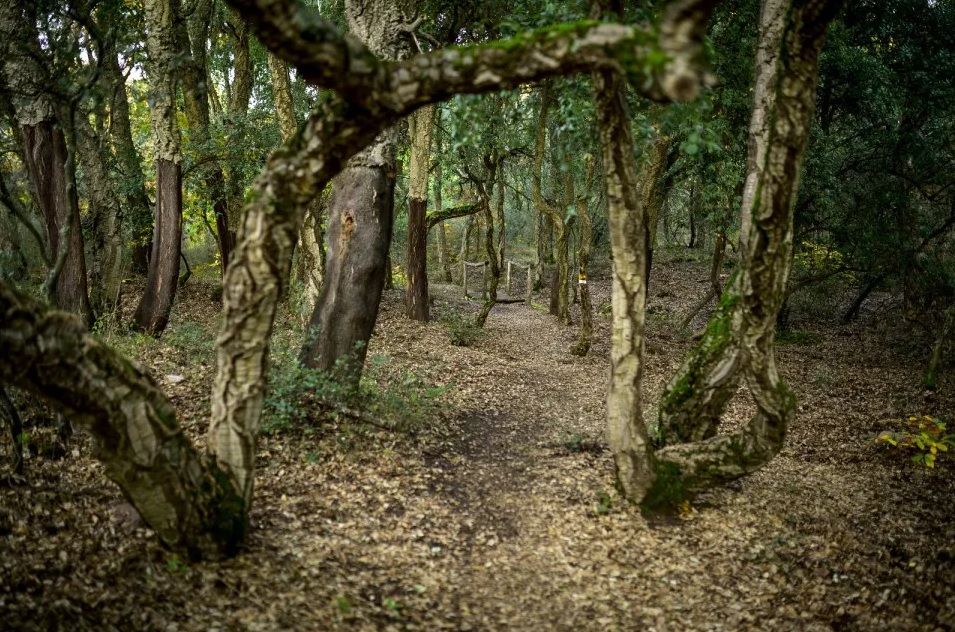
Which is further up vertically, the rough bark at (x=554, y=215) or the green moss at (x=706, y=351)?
the rough bark at (x=554, y=215)

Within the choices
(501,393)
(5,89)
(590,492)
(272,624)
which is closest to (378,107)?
(272,624)

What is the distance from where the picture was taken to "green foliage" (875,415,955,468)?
7415 millimetres

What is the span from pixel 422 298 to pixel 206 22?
8076 millimetres

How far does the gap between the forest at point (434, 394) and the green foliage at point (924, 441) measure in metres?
0.08

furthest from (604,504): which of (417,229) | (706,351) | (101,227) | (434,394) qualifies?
(417,229)

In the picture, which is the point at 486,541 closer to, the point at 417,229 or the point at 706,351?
the point at 706,351

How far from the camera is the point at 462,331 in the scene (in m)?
13.4

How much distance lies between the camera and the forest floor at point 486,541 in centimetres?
396

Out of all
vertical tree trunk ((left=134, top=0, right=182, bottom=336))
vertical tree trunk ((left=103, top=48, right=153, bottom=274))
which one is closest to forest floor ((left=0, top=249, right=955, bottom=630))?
vertical tree trunk ((left=134, top=0, right=182, bottom=336))

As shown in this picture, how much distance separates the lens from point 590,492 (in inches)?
248

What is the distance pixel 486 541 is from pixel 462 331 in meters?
8.09

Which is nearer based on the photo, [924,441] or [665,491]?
[665,491]

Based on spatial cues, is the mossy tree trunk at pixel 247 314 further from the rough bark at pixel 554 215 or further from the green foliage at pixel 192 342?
the rough bark at pixel 554 215

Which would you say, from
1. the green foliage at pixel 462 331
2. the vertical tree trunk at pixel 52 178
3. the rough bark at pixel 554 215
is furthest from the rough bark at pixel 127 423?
the rough bark at pixel 554 215
